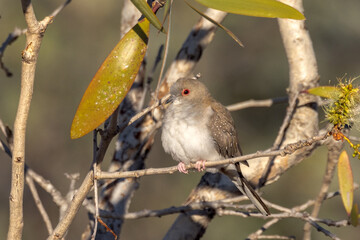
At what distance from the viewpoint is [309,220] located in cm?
317

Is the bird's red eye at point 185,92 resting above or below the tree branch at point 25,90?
below

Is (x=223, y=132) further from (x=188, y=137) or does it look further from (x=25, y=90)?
(x=25, y=90)

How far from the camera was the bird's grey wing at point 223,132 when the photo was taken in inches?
148

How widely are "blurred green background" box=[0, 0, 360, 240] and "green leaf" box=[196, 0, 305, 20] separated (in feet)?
22.9

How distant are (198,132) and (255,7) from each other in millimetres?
1911

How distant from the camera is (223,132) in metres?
3.80

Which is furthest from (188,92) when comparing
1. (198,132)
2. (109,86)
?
(109,86)

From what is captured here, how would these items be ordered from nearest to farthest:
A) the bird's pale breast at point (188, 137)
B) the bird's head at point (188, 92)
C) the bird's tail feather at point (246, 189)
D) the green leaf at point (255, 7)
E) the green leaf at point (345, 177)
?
1. the green leaf at point (255, 7)
2. the green leaf at point (345, 177)
3. the bird's tail feather at point (246, 189)
4. the bird's pale breast at point (188, 137)
5. the bird's head at point (188, 92)

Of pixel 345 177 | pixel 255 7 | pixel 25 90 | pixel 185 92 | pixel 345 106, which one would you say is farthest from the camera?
pixel 185 92

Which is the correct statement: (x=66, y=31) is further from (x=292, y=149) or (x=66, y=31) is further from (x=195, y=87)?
(x=292, y=149)

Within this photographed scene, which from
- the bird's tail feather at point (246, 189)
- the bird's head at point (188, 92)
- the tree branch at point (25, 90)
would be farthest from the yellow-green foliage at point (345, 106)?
the bird's head at point (188, 92)

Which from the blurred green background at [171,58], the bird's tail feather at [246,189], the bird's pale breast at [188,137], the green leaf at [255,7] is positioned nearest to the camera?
the green leaf at [255,7]

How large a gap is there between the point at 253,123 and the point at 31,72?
828 cm

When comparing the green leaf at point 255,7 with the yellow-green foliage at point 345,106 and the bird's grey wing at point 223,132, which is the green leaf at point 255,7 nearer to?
the yellow-green foliage at point 345,106
